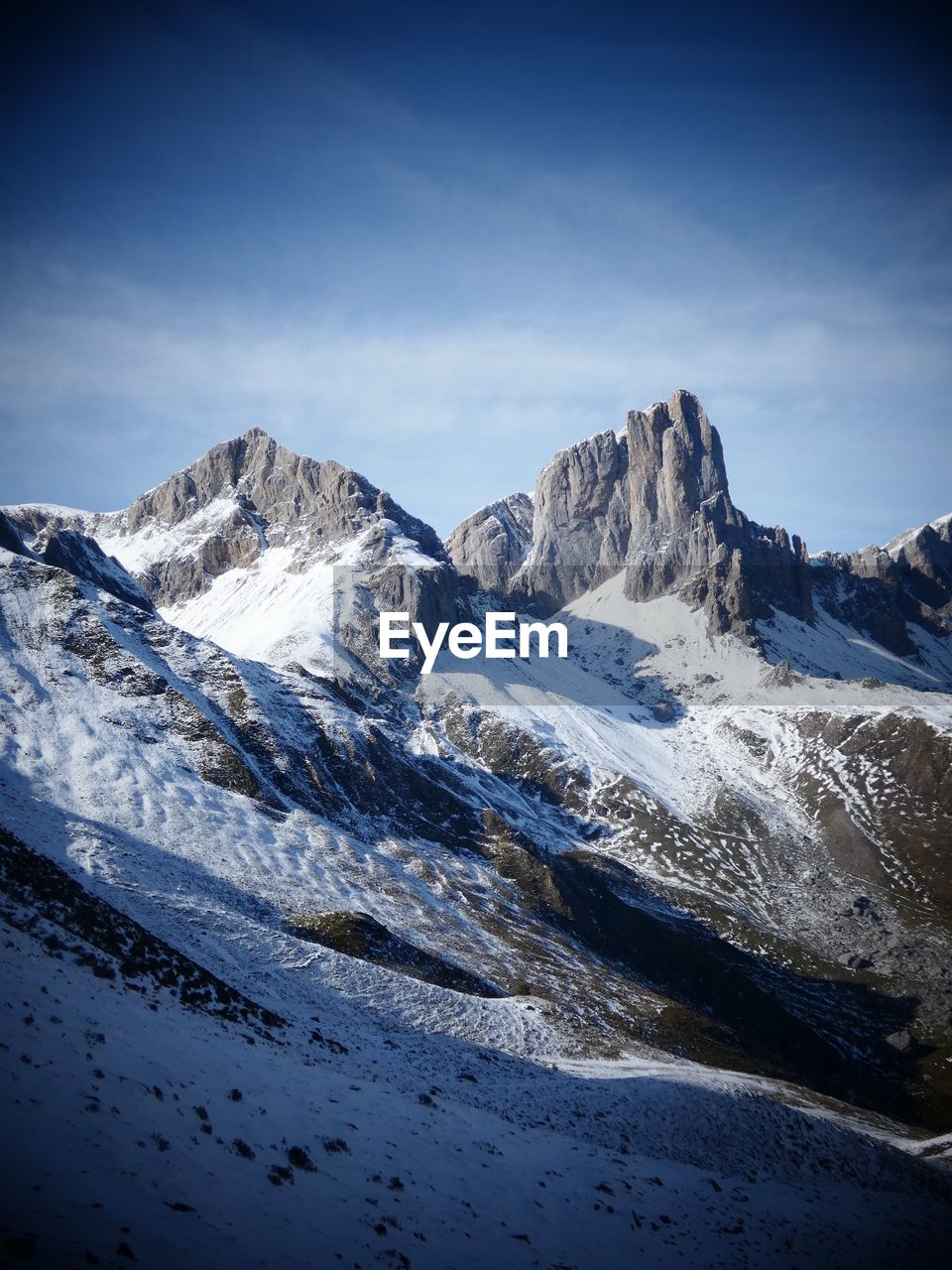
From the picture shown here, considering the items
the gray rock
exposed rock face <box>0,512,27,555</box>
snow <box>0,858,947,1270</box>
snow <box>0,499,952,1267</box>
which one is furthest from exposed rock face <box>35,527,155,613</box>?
the gray rock

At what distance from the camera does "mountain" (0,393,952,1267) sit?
64.6 feet

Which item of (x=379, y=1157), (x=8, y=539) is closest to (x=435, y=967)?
(x=379, y=1157)

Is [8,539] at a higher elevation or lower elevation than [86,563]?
higher

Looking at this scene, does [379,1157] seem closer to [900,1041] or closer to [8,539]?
[900,1041]

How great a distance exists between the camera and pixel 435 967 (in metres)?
66.9

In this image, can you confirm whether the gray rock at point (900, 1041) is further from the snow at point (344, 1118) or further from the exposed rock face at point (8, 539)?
the exposed rock face at point (8, 539)

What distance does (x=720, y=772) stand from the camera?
190 metres

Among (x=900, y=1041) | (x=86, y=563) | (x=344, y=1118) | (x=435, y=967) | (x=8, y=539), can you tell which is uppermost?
(x=8, y=539)

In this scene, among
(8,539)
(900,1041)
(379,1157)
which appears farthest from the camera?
(8,539)

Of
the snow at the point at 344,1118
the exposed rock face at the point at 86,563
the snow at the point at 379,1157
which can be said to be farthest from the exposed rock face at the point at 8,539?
the snow at the point at 379,1157

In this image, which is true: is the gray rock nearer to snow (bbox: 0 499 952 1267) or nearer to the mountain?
the mountain

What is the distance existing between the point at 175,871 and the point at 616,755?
14097 centimetres

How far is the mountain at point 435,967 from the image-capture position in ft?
64.6

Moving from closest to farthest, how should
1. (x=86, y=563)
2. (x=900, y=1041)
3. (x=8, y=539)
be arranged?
(x=900, y=1041), (x=8, y=539), (x=86, y=563)
